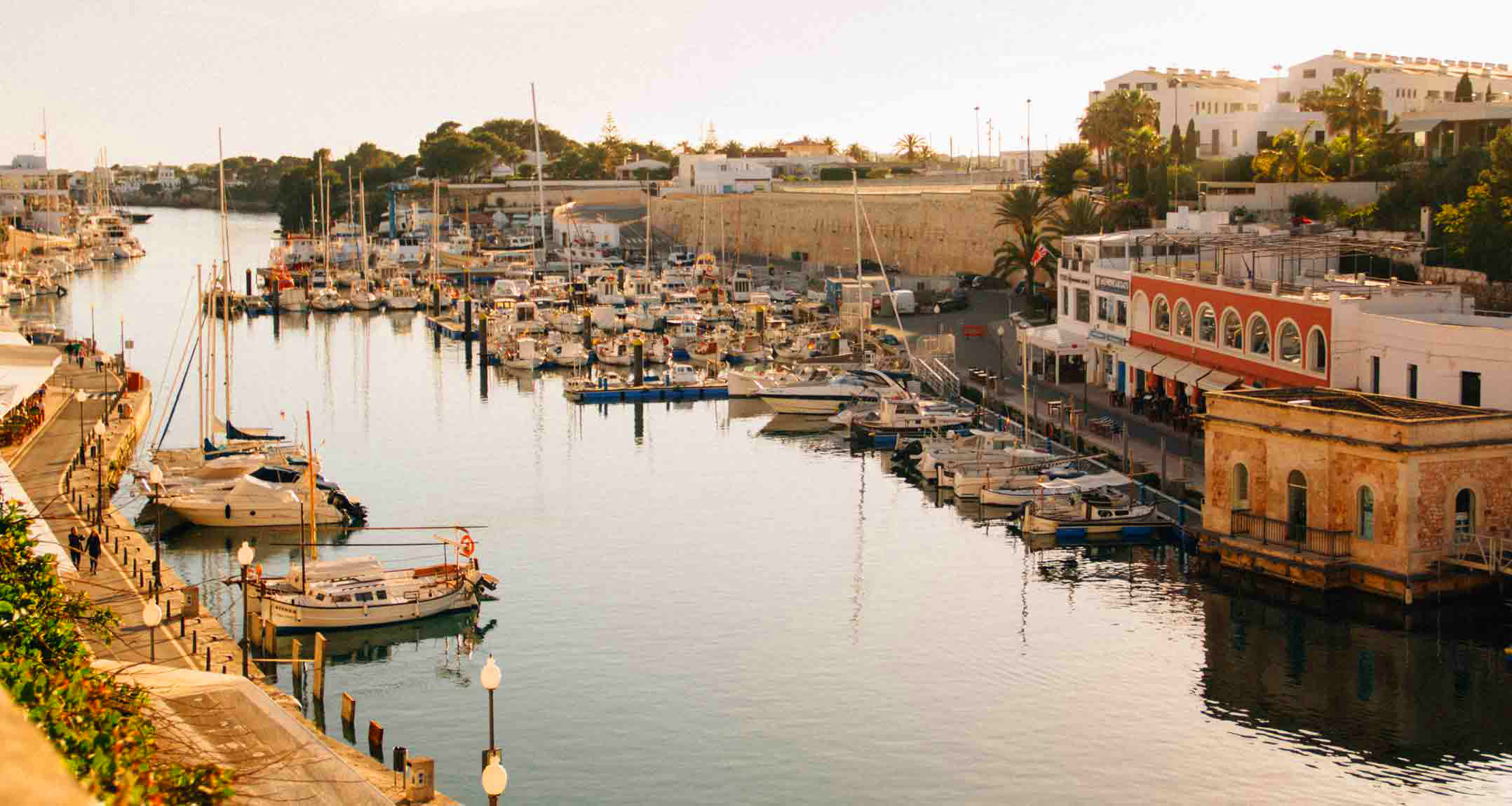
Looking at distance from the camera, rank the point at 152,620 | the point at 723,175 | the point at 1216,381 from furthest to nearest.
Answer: the point at 723,175 < the point at 1216,381 < the point at 152,620

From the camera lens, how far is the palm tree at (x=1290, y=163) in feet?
238

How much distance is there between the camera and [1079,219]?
73.8 meters

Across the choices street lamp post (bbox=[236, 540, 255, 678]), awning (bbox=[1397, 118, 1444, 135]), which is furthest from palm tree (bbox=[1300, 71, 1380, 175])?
street lamp post (bbox=[236, 540, 255, 678])

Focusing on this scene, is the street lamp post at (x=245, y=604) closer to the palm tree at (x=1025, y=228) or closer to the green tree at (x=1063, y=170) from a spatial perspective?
the palm tree at (x=1025, y=228)

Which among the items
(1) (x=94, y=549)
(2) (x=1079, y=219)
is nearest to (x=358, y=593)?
(1) (x=94, y=549)

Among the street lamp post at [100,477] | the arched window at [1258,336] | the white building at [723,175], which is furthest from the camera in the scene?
the white building at [723,175]

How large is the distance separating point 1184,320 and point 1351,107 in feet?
97.4

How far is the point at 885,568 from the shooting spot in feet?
127

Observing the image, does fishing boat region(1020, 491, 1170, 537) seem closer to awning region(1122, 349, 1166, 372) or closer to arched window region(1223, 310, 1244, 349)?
arched window region(1223, 310, 1244, 349)

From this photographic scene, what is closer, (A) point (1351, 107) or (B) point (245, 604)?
(B) point (245, 604)

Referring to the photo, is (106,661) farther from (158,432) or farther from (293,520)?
(158,432)

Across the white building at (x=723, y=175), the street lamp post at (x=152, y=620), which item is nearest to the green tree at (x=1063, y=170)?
the white building at (x=723, y=175)

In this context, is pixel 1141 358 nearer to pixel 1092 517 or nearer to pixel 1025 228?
pixel 1092 517

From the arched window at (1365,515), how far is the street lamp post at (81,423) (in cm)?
3359
